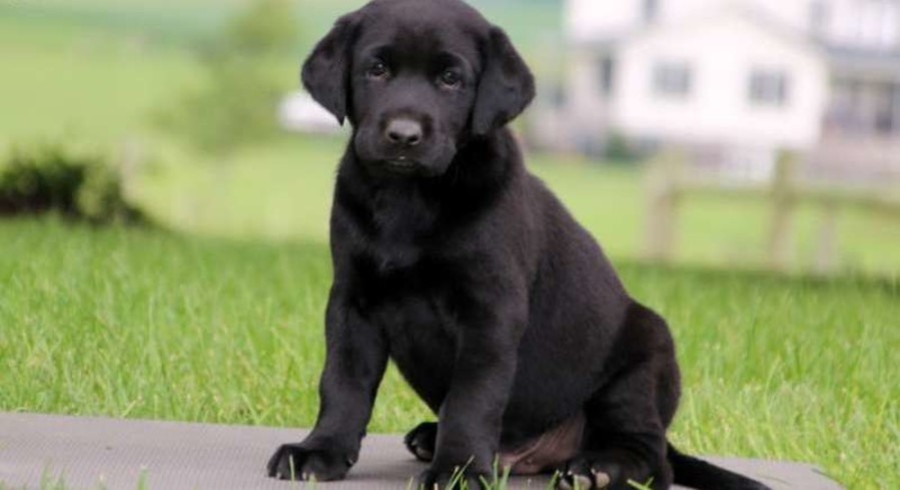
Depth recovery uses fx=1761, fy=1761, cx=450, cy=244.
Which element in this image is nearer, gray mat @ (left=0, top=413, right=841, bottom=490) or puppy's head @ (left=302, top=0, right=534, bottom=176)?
puppy's head @ (left=302, top=0, right=534, bottom=176)

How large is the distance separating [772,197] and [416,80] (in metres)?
17.7

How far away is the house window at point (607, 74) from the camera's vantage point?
5367cm

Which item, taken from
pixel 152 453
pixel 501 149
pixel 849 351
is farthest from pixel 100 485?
pixel 849 351

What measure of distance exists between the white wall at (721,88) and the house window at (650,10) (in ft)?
3.31

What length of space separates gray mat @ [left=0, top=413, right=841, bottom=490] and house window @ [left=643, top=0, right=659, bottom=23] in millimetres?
52382

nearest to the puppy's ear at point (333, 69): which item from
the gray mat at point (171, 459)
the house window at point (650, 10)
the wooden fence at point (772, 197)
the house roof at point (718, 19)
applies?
the gray mat at point (171, 459)

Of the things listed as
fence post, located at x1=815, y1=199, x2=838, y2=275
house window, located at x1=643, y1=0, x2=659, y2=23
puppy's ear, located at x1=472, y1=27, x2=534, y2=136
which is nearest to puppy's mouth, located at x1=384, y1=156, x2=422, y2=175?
puppy's ear, located at x1=472, y1=27, x2=534, y2=136

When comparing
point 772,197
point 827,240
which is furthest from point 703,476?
point 827,240

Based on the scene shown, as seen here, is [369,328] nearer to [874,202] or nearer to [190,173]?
[874,202]

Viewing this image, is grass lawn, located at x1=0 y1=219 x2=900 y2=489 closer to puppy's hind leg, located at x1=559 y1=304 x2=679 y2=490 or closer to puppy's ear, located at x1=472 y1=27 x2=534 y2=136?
puppy's hind leg, located at x1=559 y1=304 x2=679 y2=490

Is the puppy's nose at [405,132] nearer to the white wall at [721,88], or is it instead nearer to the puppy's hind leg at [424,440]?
the puppy's hind leg at [424,440]

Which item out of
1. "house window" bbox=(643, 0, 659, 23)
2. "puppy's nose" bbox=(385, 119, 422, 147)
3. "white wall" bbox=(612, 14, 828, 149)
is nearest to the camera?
"puppy's nose" bbox=(385, 119, 422, 147)

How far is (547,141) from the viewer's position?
165 feet

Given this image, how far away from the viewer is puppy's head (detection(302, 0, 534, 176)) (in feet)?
12.5
